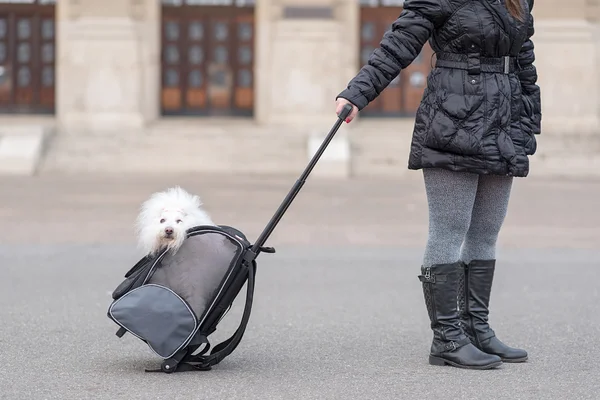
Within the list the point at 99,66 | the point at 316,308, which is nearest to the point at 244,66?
the point at 99,66

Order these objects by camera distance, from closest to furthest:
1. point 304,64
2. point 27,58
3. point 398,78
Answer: point 304,64
point 398,78
point 27,58

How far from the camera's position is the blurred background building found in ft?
73.7

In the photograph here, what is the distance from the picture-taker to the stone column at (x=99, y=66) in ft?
82.7

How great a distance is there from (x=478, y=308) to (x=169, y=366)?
147 centimetres

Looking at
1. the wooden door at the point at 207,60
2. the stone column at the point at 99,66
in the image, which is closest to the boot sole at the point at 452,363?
the stone column at the point at 99,66

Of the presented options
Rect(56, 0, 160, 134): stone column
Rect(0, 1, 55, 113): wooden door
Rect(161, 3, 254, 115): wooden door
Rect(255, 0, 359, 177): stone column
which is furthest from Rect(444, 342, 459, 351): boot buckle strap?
Rect(0, 1, 55, 113): wooden door

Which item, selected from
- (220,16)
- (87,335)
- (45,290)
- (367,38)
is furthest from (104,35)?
(87,335)

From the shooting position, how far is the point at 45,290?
8531mm

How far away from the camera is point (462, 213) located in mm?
5715

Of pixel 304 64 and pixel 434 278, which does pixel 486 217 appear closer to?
pixel 434 278

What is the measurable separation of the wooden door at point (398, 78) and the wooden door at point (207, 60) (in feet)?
8.02

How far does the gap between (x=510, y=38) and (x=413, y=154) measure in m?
0.67

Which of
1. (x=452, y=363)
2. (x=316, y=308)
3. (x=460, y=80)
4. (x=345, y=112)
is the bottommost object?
(x=316, y=308)

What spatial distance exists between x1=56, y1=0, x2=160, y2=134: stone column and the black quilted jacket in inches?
782
